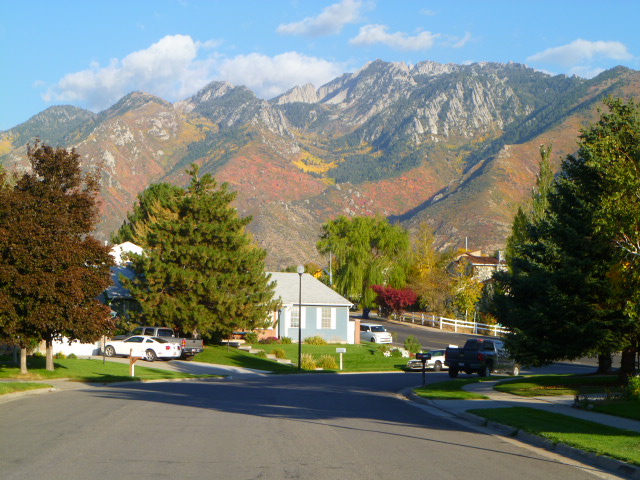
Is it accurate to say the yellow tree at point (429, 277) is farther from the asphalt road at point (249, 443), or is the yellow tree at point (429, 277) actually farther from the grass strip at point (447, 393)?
the asphalt road at point (249, 443)

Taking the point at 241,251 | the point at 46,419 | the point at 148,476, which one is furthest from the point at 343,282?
the point at 148,476

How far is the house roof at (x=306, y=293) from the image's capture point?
57.6 meters

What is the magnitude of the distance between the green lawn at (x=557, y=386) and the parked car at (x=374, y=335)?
103ft

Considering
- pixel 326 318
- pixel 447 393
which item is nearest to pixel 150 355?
pixel 326 318

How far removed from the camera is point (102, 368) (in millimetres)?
33938

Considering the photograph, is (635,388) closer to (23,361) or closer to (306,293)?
(23,361)

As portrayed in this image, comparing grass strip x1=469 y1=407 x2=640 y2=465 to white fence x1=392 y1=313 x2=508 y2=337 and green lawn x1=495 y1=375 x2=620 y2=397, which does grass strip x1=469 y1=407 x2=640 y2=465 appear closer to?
green lawn x1=495 y1=375 x2=620 y2=397

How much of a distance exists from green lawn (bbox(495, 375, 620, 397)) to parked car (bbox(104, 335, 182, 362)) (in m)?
19.7

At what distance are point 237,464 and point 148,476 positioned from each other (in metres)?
1.44

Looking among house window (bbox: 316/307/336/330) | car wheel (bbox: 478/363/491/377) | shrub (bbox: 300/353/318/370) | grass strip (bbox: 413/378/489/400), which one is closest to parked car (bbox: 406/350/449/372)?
shrub (bbox: 300/353/318/370)

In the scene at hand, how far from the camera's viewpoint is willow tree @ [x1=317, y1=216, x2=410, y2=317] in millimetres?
80281

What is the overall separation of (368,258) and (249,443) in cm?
6943

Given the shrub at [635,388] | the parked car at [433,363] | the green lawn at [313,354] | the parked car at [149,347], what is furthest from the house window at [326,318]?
the shrub at [635,388]

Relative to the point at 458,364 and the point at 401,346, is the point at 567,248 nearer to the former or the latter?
the point at 458,364
